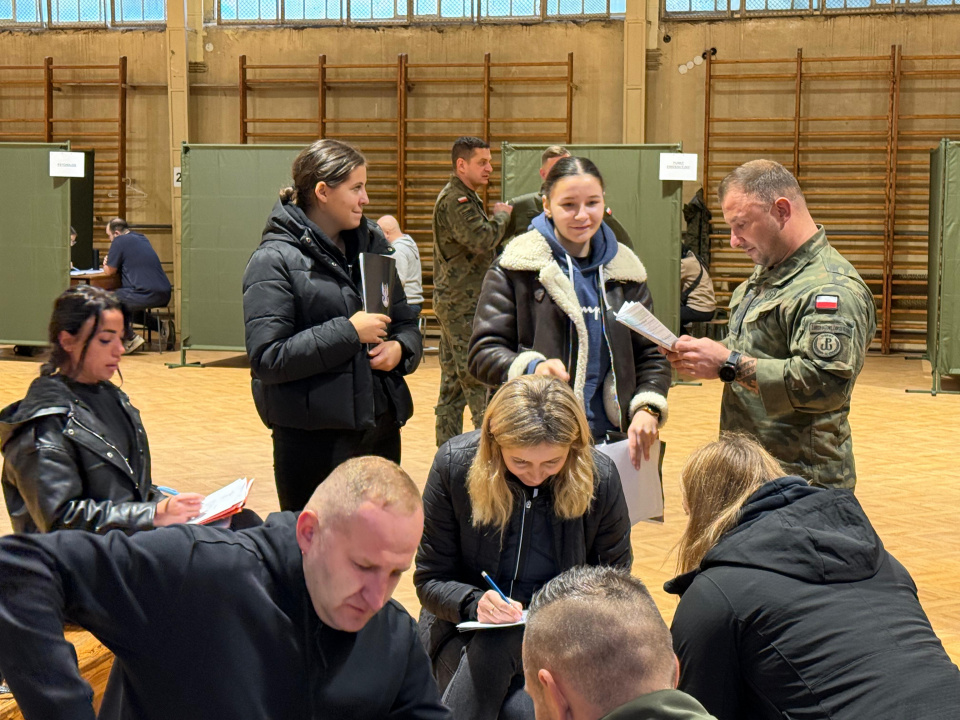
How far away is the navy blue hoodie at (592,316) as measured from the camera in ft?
10.3

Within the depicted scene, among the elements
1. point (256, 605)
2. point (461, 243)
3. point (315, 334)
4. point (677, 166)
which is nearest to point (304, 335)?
point (315, 334)

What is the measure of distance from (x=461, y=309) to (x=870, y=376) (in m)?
5.38

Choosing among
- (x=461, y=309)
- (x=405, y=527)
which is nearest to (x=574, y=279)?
(x=405, y=527)

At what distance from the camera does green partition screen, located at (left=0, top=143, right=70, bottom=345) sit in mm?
9773

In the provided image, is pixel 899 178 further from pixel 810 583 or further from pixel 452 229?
pixel 810 583

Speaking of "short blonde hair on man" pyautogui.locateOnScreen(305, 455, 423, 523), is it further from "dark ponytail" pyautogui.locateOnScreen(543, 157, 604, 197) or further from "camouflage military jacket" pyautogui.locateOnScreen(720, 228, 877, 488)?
"dark ponytail" pyautogui.locateOnScreen(543, 157, 604, 197)

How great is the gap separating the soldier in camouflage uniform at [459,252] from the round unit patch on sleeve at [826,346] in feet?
9.70

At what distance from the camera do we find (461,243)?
596cm

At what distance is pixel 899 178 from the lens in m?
11.3

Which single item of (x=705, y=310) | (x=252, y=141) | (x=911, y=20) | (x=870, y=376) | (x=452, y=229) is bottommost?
(x=870, y=376)

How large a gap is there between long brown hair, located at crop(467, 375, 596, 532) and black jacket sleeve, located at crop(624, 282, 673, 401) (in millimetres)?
679

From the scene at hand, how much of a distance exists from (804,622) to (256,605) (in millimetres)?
912

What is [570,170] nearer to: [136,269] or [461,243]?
[461,243]

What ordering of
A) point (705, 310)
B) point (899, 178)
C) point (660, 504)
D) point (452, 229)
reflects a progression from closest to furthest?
1. point (660, 504)
2. point (452, 229)
3. point (705, 310)
4. point (899, 178)
